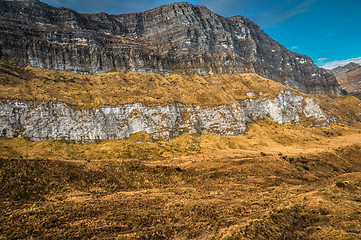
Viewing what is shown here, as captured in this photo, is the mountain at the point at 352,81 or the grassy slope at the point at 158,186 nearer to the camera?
the grassy slope at the point at 158,186

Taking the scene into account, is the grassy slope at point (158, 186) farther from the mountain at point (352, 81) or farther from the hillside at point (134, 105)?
the mountain at point (352, 81)

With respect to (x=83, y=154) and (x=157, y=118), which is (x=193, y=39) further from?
(x=83, y=154)

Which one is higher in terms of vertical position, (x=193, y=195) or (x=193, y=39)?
(x=193, y=39)

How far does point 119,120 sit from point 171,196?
3803 centimetres

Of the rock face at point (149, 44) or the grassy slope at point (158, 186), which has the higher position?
the rock face at point (149, 44)

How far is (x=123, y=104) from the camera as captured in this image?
199 ft

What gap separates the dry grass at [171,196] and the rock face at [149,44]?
1653 inches

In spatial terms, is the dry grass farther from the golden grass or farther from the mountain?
the mountain

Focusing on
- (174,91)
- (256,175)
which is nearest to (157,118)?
(174,91)

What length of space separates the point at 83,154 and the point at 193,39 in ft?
266

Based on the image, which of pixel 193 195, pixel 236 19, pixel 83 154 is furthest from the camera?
pixel 236 19

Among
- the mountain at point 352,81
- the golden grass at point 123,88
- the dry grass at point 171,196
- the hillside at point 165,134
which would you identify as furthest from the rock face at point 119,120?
the mountain at point 352,81

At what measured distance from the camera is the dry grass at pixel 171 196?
16078 mm

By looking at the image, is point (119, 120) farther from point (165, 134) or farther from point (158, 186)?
point (158, 186)
